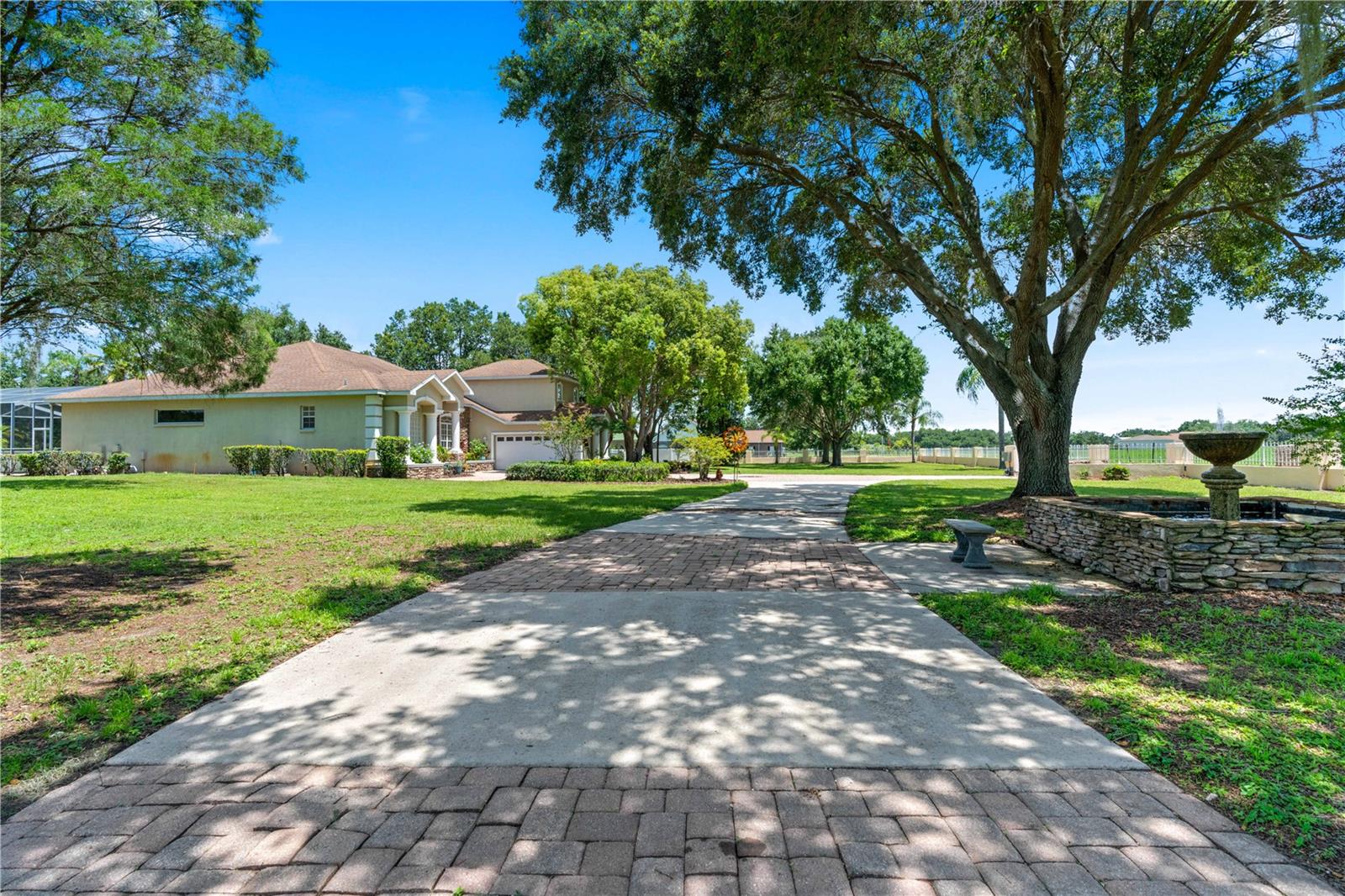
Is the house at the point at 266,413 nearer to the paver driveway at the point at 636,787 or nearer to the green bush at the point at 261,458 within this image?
the green bush at the point at 261,458

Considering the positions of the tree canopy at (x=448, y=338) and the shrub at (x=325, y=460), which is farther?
the tree canopy at (x=448, y=338)

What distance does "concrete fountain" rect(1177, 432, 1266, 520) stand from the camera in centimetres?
590

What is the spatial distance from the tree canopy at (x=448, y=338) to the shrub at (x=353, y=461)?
35.6 meters

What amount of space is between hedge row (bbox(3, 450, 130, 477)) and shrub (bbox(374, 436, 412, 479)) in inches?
400

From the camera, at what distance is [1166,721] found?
3.24m

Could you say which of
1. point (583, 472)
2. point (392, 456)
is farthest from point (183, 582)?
point (392, 456)

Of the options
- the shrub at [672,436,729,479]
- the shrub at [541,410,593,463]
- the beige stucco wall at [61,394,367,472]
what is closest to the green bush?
the beige stucco wall at [61,394,367,472]

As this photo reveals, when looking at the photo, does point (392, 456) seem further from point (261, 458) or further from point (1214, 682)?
point (1214, 682)

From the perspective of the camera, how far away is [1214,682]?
3791mm

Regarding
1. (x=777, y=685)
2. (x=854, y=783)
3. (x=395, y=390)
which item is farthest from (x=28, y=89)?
(x=395, y=390)

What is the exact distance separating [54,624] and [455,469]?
2177cm

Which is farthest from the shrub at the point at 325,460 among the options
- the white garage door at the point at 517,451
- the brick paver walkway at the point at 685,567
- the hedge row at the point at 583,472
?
the brick paver walkway at the point at 685,567

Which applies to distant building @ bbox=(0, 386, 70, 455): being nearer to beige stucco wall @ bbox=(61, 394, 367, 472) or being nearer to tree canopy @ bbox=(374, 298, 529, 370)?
beige stucco wall @ bbox=(61, 394, 367, 472)

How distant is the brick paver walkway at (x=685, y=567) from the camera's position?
637 centimetres
